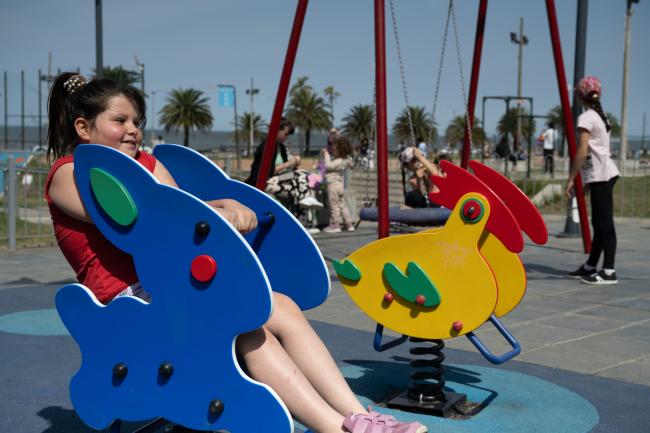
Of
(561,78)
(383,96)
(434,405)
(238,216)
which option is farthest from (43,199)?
(238,216)

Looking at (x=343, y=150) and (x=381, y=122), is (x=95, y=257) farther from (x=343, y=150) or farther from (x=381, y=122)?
(x=343, y=150)

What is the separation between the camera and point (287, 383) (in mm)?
2346

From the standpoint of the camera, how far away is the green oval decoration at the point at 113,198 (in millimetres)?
2307

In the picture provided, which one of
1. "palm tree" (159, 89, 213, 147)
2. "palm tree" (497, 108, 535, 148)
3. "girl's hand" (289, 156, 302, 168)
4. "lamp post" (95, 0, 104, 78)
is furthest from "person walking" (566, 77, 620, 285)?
"palm tree" (159, 89, 213, 147)

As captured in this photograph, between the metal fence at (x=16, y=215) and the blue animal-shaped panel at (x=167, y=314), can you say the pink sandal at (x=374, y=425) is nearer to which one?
the blue animal-shaped panel at (x=167, y=314)

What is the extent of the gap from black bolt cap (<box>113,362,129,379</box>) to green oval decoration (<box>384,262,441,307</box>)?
5.26 feet

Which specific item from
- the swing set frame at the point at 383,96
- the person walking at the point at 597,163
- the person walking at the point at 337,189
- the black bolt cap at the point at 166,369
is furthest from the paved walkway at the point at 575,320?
the person walking at the point at 337,189

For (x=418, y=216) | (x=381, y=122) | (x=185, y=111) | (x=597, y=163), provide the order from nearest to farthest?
(x=381, y=122)
(x=418, y=216)
(x=597, y=163)
(x=185, y=111)

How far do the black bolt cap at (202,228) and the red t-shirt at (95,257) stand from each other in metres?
0.50

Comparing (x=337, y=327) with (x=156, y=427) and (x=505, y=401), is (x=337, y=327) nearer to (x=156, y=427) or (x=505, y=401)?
(x=505, y=401)

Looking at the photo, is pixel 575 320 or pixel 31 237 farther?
pixel 31 237

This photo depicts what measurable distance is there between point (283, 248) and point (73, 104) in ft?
2.93

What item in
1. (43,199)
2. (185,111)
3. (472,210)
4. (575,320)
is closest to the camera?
(472,210)

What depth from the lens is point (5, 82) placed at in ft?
125
